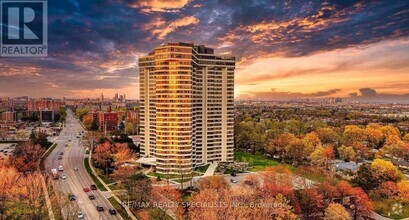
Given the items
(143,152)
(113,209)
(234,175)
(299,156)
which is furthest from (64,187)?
(299,156)

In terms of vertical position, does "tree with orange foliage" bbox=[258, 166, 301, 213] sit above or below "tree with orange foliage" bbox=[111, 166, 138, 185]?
above

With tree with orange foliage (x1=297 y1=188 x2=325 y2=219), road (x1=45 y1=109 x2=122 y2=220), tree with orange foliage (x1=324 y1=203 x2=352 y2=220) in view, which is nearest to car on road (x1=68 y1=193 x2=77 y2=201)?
road (x1=45 y1=109 x2=122 y2=220)

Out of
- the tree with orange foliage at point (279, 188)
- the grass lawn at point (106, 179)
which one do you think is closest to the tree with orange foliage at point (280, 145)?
the tree with orange foliage at point (279, 188)

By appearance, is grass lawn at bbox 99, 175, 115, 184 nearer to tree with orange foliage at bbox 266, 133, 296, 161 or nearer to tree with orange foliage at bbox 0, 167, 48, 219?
tree with orange foliage at bbox 0, 167, 48, 219

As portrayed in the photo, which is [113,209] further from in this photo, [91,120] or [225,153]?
[91,120]

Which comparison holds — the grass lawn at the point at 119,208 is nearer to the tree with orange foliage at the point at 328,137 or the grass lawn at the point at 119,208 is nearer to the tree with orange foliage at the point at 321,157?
the tree with orange foliage at the point at 321,157

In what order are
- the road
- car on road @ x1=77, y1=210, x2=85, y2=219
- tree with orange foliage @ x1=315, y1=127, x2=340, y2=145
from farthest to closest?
tree with orange foliage @ x1=315, y1=127, x2=340, y2=145 → the road → car on road @ x1=77, y1=210, x2=85, y2=219
